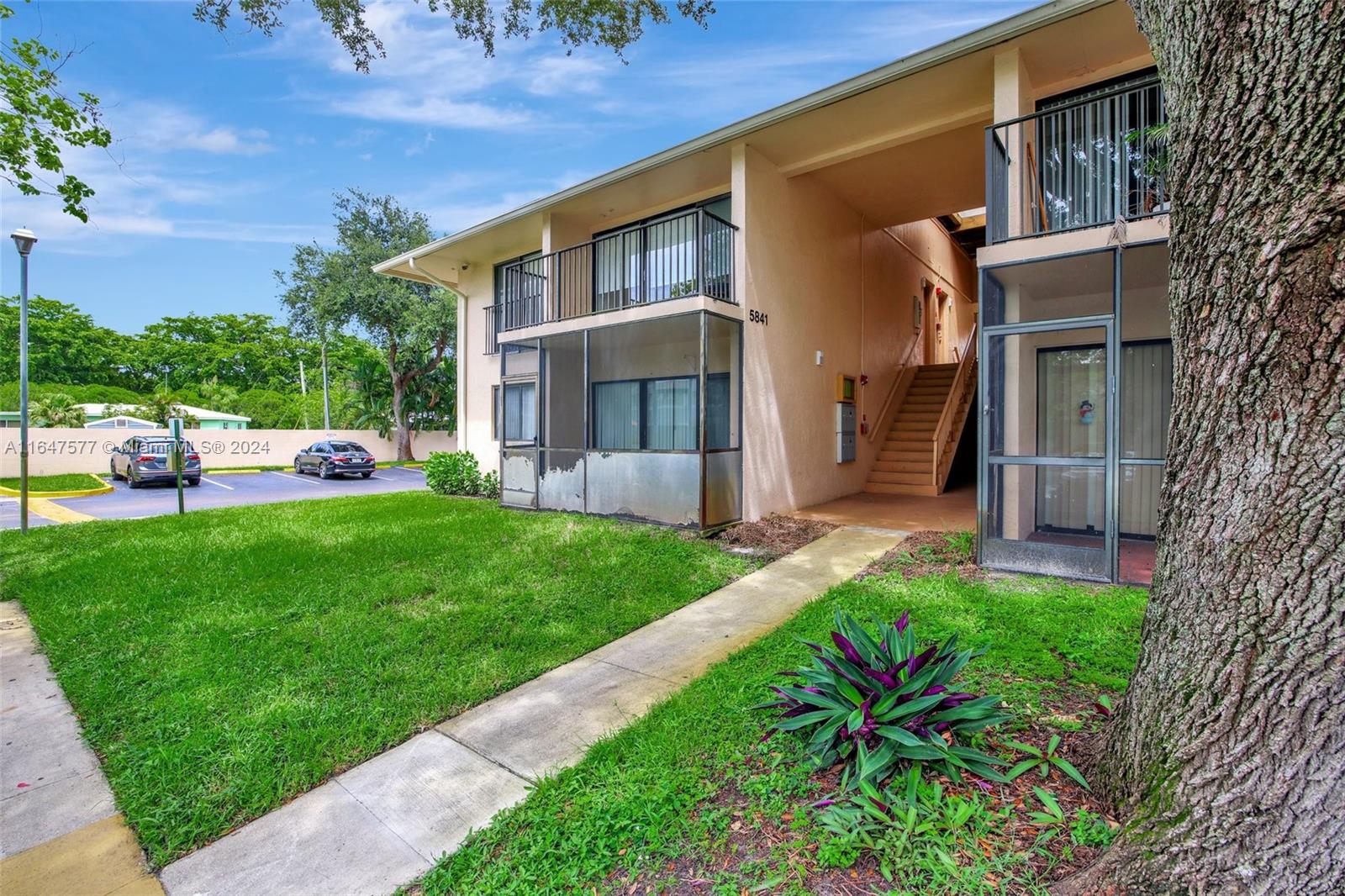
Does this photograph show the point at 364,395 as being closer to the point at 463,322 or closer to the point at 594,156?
the point at 463,322

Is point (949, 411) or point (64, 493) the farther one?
point (64, 493)

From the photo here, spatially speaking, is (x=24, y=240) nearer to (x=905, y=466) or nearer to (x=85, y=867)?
(x=85, y=867)

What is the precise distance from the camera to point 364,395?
30.2 m

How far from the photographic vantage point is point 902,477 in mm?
11562

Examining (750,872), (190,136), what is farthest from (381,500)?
(750,872)

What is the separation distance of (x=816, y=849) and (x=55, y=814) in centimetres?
343

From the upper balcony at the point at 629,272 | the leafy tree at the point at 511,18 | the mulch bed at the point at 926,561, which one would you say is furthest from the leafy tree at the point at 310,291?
the mulch bed at the point at 926,561

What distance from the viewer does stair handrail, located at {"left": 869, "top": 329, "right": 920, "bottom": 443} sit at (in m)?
12.1

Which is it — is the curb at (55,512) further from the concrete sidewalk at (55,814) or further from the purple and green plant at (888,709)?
the purple and green plant at (888,709)

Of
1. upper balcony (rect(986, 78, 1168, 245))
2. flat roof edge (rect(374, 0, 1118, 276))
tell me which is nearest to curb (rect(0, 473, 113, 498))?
flat roof edge (rect(374, 0, 1118, 276))

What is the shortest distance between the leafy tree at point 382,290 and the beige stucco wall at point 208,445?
200 inches

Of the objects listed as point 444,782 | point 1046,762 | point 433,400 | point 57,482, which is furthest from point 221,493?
point 1046,762

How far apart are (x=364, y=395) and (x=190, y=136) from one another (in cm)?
2202

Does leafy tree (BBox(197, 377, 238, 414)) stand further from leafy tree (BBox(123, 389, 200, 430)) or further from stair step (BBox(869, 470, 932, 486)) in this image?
stair step (BBox(869, 470, 932, 486))
